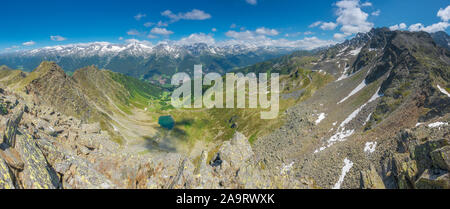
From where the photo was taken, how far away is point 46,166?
15.0m

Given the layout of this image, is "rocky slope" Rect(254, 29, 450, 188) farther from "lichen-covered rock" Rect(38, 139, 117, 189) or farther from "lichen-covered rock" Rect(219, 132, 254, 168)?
"lichen-covered rock" Rect(38, 139, 117, 189)

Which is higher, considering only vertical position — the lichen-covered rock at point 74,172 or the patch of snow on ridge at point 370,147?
the lichen-covered rock at point 74,172

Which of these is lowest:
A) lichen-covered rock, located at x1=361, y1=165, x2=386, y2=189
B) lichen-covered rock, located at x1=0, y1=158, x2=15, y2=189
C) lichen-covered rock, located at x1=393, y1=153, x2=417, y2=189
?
lichen-covered rock, located at x1=361, y1=165, x2=386, y2=189

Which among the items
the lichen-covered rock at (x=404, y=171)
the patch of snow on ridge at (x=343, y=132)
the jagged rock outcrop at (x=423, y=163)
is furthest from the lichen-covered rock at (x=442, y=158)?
the patch of snow on ridge at (x=343, y=132)

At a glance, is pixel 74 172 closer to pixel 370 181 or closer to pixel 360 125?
pixel 370 181

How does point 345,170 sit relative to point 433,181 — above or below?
below

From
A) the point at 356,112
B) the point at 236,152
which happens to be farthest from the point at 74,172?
the point at 356,112

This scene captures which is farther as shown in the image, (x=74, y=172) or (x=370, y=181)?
(x=370, y=181)

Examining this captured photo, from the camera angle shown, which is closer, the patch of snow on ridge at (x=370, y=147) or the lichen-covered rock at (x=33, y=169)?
the lichen-covered rock at (x=33, y=169)

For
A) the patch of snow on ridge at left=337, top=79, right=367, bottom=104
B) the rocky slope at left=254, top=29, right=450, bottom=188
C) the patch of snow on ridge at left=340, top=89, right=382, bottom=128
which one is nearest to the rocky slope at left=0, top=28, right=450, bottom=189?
the rocky slope at left=254, top=29, right=450, bottom=188

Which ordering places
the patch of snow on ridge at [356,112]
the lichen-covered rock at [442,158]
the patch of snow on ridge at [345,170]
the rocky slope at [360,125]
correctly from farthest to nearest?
the patch of snow on ridge at [356,112], the patch of snow on ridge at [345,170], the rocky slope at [360,125], the lichen-covered rock at [442,158]

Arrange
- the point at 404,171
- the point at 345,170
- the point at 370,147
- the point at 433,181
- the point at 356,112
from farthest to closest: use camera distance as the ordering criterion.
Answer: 1. the point at 356,112
2. the point at 370,147
3. the point at 345,170
4. the point at 404,171
5. the point at 433,181

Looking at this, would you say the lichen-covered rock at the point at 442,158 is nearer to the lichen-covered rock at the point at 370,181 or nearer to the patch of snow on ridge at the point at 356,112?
the lichen-covered rock at the point at 370,181
